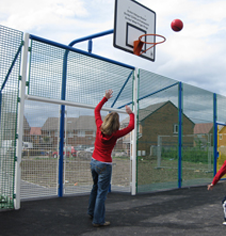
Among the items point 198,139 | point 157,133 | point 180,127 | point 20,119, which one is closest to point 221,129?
point 198,139

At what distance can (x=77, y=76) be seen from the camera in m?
6.65

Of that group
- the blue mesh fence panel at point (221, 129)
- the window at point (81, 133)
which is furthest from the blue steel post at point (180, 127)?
the window at point (81, 133)

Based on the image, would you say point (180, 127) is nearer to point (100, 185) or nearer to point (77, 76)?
point (77, 76)

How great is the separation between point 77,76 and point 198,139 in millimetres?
5076

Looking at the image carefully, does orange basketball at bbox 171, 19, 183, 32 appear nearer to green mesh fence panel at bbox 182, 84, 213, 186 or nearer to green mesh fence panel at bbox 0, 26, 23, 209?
green mesh fence panel at bbox 182, 84, 213, 186

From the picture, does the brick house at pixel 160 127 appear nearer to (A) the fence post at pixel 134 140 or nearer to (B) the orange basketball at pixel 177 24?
(A) the fence post at pixel 134 140

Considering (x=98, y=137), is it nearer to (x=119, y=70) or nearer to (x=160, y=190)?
(x=119, y=70)

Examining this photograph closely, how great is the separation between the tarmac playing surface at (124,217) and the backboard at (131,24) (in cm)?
362

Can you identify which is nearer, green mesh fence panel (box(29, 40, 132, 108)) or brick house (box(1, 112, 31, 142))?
brick house (box(1, 112, 31, 142))

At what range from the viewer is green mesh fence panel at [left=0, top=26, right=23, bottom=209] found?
5242 millimetres

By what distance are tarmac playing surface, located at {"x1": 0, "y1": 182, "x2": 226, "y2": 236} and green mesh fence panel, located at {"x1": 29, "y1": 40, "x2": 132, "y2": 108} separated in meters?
2.38

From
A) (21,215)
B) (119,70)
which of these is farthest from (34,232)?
(119,70)

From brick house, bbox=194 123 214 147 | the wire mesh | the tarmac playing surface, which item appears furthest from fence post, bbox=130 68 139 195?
brick house, bbox=194 123 214 147

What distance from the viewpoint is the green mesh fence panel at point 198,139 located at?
355 inches
